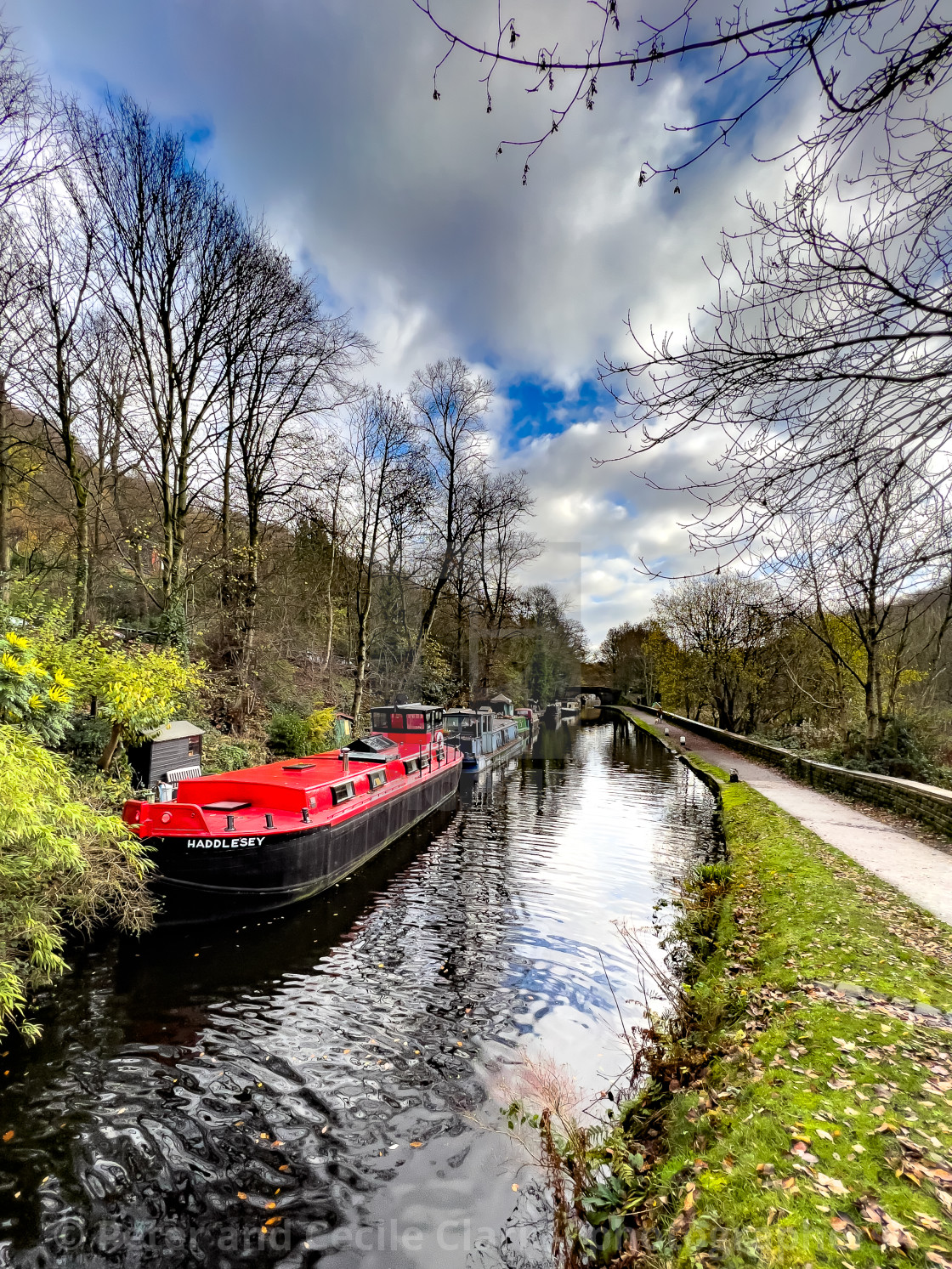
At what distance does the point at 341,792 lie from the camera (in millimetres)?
10531

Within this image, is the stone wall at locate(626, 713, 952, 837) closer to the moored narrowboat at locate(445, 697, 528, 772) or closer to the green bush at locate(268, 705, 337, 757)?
the moored narrowboat at locate(445, 697, 528, 772)

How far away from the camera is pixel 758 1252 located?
2637 mm

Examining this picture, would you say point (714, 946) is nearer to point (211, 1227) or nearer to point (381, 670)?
point (211, 1227)

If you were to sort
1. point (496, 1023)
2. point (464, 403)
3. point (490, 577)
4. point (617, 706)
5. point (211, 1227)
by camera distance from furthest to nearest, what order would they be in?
point (617, 706), point (490, 577), point (464, 403), point (496, 1023), point (211, 1227)

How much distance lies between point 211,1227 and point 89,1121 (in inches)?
60.3

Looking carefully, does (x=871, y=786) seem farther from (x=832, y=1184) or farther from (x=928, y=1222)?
(x=928, y=1222)

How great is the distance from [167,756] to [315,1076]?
7152 mm

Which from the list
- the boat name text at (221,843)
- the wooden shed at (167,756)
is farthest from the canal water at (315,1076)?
the wooden shed at (167,756)

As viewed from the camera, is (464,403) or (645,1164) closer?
(645,1164)

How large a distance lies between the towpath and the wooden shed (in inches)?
437

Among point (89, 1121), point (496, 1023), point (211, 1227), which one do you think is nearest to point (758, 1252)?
point (211, 1227)

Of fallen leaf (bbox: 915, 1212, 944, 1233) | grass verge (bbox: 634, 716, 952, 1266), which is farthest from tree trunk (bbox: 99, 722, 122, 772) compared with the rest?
fallen leaf (bbox: 915, 1212, 944, 1233)

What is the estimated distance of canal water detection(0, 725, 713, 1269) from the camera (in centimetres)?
367

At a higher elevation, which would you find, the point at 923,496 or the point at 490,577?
the point at 490,577
